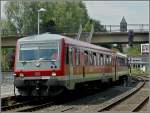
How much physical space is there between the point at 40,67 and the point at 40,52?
68cm

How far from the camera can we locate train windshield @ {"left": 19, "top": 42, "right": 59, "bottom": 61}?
20.6 metres

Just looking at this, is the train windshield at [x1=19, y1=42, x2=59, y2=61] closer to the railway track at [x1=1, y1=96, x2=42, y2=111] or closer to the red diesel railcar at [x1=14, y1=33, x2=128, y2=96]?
the red diesel railcar at [x1=14, y1=33, x2=128, y2=96]

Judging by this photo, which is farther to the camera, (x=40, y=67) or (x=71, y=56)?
(x=71, y=56)

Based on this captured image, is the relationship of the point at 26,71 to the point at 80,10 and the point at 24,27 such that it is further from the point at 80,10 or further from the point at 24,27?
the point at 80,10

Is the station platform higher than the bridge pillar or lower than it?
lower

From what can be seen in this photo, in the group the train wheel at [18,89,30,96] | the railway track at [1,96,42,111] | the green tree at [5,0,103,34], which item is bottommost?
the railway track at [1,96,42,111]

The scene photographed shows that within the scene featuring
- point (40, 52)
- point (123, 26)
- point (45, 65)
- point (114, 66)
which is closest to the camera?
point (45, 65)

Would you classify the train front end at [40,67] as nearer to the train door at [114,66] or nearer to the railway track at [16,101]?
the railway track at [16,101]

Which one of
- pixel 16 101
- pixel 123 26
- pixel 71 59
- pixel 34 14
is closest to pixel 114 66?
pixel 71 59

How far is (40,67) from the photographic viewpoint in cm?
2056

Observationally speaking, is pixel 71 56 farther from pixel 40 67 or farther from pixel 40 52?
pixel 40 67

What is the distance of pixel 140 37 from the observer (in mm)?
57250

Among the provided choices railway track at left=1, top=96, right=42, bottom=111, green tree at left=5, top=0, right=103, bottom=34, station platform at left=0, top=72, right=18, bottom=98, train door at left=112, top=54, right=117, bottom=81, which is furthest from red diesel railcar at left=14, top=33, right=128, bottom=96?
green tree at left=5, top=0, right=103, bottom=34

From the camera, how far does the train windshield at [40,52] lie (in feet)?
67.7
